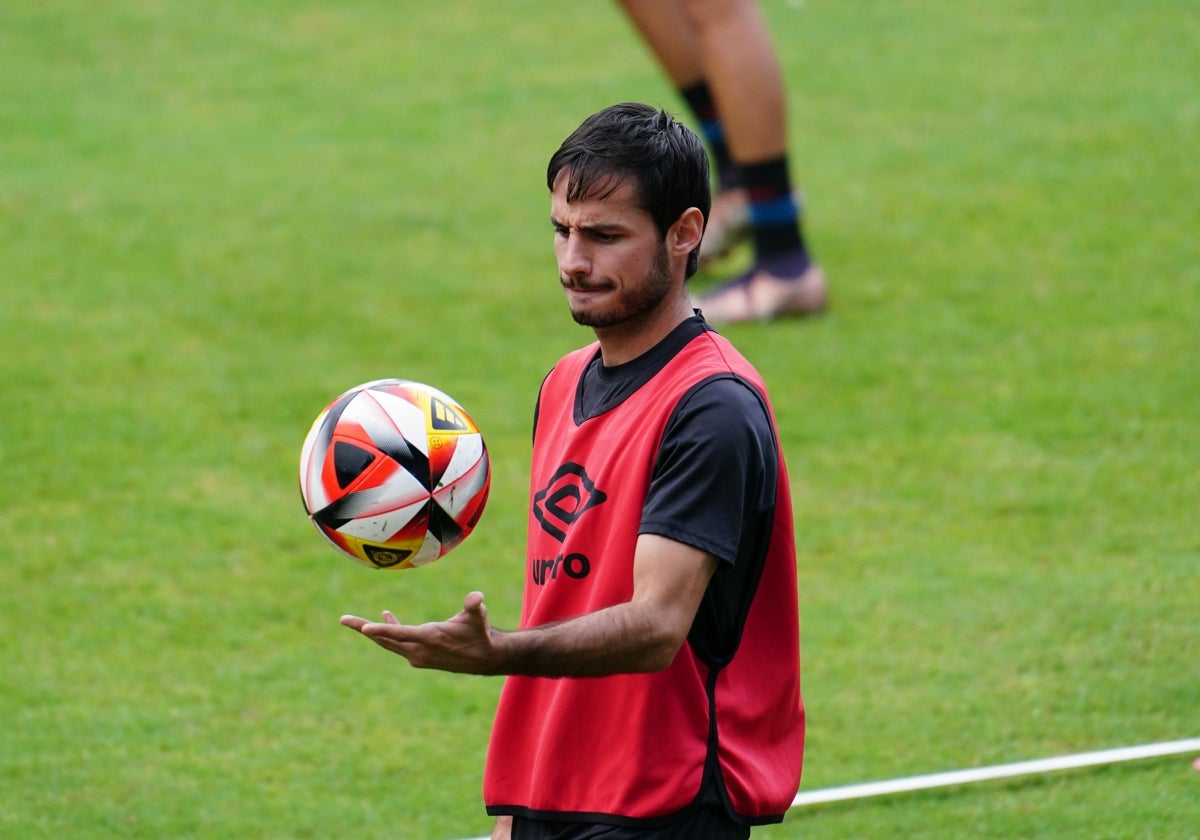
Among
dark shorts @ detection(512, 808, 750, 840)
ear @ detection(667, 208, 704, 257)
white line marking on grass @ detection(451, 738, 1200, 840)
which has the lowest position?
white line marking on grass @ detection(451, 738, 1200, 840)

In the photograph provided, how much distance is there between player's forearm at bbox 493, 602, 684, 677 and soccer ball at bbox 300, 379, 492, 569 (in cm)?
83

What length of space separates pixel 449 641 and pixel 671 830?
685mm

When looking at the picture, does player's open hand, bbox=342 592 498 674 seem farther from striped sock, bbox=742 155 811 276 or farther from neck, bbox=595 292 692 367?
striped sock, bbox=742 155 811 276

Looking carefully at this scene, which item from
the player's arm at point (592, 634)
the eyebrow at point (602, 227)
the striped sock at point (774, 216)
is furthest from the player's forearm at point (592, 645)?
the striped sock at point (774, 216)

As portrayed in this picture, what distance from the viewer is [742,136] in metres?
7.75

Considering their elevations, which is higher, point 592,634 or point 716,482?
point 716,482

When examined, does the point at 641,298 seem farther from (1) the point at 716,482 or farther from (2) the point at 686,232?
(1) the point at 716,482

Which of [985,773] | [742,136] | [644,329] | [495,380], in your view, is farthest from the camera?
[742,136]

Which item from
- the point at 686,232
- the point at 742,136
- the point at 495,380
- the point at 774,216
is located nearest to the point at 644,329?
the point at 686,232

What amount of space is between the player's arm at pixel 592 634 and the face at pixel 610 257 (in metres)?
0.49

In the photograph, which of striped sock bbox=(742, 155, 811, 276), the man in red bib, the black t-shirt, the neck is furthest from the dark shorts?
striped sock bbox=(742, 155, 811, 276)

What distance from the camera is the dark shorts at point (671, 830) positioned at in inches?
114

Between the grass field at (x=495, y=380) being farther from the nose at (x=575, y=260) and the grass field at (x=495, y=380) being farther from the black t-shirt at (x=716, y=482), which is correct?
the nose at (x=575, y=260)

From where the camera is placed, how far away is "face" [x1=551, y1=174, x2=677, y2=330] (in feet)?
9.45
